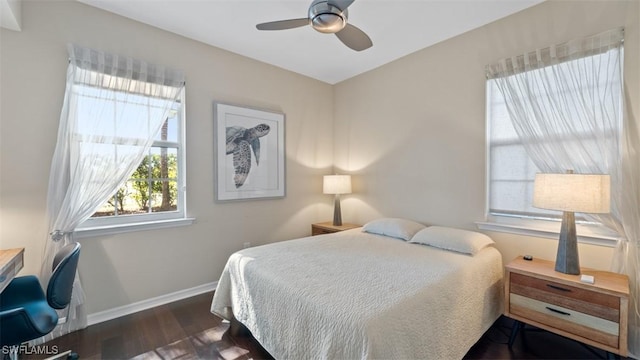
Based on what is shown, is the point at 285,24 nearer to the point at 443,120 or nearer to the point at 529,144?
the point at 443,120

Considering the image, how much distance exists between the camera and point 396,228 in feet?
9.15

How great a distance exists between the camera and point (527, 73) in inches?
87.8

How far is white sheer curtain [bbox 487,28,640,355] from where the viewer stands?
5.93ft

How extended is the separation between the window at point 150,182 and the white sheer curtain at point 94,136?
0.01m

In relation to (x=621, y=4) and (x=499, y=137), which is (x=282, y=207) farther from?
(x=621, y=4)

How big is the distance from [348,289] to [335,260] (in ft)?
1.68

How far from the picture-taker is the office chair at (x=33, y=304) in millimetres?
1341

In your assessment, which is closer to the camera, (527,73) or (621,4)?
(621,4)

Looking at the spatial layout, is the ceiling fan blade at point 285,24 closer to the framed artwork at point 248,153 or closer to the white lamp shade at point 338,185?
the framed artwork at point 248,153

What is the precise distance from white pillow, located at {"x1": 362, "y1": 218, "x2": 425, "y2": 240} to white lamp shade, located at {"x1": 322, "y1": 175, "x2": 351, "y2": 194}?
733mm

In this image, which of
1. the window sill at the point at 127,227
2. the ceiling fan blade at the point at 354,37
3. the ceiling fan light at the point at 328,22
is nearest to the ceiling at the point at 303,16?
the ceiling fan blade at the point at 354,37

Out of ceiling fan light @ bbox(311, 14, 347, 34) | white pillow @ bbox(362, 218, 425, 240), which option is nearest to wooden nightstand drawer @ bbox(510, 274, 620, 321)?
white pillow @ bbox(362, 218, 425, 240)

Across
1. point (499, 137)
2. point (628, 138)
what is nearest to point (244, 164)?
point (499, 137)

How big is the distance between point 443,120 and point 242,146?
7.62 feet
